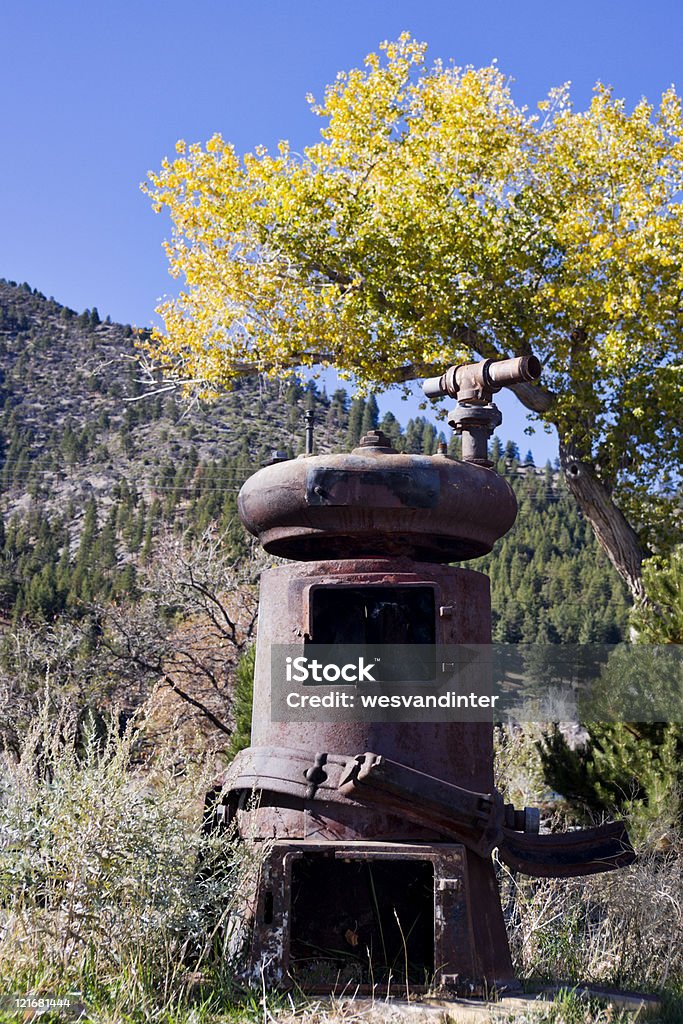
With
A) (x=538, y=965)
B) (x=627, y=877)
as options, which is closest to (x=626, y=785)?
(x=627, y=877)

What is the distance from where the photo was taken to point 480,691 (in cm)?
517

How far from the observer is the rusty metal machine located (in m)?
4.66

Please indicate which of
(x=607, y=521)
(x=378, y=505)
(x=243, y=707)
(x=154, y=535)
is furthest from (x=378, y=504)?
(x=154, y=535)

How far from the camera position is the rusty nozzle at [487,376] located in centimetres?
556

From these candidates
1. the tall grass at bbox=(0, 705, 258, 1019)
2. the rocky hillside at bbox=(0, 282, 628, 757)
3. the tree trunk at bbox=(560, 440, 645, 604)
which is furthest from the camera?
the rocky hillside at bbox=(0, 282, 628, 757)

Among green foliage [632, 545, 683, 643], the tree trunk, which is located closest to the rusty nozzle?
green foliage [632, 545, 683, 643]

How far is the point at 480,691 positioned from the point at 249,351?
470 inches

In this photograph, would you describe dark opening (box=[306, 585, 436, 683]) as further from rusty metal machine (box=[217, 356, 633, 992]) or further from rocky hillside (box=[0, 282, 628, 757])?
rocky hillside (box=[0, 282, 628, 757])

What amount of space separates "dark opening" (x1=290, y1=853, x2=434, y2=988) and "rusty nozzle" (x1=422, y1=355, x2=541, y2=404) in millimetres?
2383

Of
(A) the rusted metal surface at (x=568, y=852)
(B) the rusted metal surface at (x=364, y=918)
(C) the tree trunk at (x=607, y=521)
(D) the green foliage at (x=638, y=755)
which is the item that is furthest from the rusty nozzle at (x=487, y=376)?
(C) the tree trunk at (x=607, y=521)

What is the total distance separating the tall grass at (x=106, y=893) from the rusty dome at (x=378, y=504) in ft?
4.84

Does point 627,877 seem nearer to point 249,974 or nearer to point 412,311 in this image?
point 249,974

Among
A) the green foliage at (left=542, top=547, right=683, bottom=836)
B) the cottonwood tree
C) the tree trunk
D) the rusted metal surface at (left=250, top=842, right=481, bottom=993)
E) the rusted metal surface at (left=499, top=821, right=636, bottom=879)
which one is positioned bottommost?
the rusted metal surface at (left=250, top=842, right=481, bottom=993)

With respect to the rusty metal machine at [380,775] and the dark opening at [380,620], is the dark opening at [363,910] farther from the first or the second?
the dark opening at [380,620]
